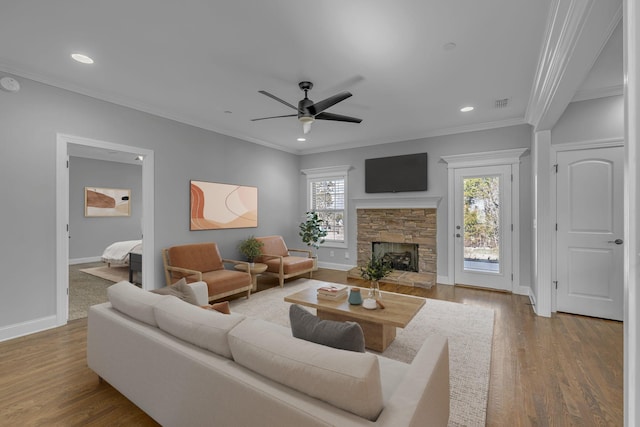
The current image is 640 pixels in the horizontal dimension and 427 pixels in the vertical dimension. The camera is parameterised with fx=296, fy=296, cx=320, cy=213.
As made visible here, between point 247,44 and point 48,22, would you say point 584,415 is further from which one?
point 48,22

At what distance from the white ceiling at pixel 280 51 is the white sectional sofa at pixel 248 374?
83.9 inches

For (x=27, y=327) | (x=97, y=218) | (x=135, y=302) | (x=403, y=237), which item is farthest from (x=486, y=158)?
(x=97, y=218)

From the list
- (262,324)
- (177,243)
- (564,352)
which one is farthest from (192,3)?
(564,352)

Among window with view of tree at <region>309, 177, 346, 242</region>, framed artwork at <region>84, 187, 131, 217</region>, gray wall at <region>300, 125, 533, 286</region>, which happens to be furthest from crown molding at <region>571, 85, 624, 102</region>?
framed artwork at <region>84, 187, 131, 217</region>

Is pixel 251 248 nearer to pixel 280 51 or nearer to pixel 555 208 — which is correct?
pixel 280 51

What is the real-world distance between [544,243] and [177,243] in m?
5.06

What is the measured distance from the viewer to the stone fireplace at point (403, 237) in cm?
536

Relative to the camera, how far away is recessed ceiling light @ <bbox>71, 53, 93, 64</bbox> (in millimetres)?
2822

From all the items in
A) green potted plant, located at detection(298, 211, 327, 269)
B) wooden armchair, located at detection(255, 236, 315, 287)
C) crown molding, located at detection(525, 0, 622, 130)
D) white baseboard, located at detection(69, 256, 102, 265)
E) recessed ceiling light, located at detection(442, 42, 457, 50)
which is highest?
recessed ceiling light, located at detection(442, 42, 457, 50)

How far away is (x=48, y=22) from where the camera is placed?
2.34 m

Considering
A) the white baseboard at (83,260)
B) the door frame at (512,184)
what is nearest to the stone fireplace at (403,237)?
the door frame at (512,184)

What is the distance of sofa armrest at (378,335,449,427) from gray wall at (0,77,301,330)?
3.95 m

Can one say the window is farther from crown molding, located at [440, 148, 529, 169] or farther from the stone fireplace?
crown molding, located at [440, 148, 529, 169]

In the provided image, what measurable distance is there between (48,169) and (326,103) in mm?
3153
